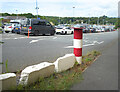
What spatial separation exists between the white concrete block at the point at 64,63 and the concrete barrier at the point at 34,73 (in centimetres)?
20

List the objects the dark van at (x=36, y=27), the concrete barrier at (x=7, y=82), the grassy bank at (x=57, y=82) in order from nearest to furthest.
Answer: the concrete barrier at (x=7, y=82) → the grassy bank at (x=57, y=82) → the dark van at (x=36, y=27)

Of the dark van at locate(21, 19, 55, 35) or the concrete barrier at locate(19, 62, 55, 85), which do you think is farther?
the dark van at locate(21, 19, 55, 35)

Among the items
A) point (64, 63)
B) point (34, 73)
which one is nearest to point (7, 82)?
point (34, 73)

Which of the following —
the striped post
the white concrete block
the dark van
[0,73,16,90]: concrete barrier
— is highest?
the dark van

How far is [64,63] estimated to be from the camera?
466cm

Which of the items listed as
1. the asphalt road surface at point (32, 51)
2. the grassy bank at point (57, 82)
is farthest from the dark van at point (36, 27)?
the grassy bank at point (57, 82)

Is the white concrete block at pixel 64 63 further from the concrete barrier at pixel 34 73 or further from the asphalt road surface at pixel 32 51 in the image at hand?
the asphalt road surface at pixel 32 51

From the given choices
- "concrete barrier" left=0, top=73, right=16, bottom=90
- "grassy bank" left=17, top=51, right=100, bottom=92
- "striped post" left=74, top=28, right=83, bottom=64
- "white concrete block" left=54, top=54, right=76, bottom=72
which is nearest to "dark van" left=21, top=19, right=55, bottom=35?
"striped post" left=74, top=28, right=83, bottom=64

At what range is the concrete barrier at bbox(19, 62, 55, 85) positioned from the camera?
11.3 ft

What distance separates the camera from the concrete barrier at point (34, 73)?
3.46m

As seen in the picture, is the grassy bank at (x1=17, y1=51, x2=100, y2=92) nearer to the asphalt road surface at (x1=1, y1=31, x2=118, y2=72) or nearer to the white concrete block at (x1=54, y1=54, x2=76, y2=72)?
the white concrete block at (x1=54, y1=54, x2=76, y2=72)

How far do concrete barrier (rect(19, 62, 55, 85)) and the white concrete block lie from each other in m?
0.20

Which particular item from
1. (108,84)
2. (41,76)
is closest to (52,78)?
(41,76)

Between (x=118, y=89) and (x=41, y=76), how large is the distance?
5.31 feet
